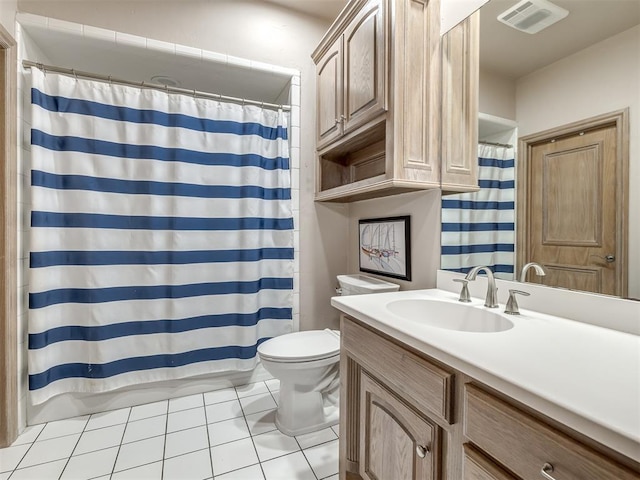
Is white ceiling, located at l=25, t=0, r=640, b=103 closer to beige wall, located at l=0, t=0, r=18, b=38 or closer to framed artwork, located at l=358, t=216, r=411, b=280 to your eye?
beige wall, located at l=0, t=0, r=18, b=38

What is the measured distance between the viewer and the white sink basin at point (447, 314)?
1.07 m

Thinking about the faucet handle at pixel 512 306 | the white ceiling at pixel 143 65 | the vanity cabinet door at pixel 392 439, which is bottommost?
the vanity cabinet door at pixel 392 439

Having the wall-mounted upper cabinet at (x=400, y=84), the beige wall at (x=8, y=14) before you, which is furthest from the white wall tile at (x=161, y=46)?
the wall-mounted upper cabinet at (x=400, y=84)

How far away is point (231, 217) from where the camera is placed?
1970mm

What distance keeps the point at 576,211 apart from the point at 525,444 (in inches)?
29.7

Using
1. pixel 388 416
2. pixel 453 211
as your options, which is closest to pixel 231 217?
pixel 453 211

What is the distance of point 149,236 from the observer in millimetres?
1810

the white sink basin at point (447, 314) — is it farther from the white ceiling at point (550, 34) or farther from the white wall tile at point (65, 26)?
the white wall tile at point (65, 26)

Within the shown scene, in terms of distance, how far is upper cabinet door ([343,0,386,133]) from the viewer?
4.56 feet

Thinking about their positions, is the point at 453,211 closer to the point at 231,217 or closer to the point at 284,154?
the point at 284,154

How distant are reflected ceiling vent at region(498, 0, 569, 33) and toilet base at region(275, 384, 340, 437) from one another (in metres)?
1.85

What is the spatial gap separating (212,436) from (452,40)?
2.26m

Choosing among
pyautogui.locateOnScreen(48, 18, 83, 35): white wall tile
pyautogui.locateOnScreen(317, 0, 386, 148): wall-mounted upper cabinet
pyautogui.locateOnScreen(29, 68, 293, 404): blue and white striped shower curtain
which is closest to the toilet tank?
pyautogui.locateOnScreen(29, 68, 293, 404): blue and white striped shower curtain

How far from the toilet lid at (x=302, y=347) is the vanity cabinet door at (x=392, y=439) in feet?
1.56
